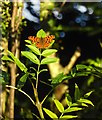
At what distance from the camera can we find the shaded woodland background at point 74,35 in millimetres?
2068

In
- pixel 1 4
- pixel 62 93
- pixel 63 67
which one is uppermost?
pixel 1 4

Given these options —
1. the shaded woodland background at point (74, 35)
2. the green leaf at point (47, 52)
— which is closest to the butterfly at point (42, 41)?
the green leaf at point (47, 52)

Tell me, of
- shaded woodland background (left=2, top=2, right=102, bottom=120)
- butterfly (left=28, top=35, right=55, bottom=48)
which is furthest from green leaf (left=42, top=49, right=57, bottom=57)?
shaded woodland background (left=2, top=2, right=102, bottom=120)

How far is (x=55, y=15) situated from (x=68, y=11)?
0.17m

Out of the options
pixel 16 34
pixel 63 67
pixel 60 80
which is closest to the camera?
pixel 60 80

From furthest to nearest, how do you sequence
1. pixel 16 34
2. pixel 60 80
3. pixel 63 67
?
pixel 63 67, pixel 16 34, pixel 60 80

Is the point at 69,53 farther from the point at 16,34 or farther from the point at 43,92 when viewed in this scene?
the point at 16,34

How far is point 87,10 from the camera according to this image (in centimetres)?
238

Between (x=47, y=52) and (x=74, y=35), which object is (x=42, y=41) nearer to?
(x=47, y=52)

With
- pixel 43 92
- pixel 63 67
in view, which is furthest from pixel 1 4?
pixel 63 67

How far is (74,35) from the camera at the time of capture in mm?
2590

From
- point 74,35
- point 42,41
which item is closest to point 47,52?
point 42,41

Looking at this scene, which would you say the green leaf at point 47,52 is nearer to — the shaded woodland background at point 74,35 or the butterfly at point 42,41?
the butterfly at point 42,41

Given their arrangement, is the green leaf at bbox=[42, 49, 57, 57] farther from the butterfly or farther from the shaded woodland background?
the shaded woodland background
